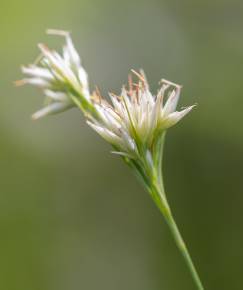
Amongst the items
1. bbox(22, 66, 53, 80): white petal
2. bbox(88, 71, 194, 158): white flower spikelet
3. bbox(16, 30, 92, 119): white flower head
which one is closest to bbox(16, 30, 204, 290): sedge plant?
bbox(88, 71, 194, 158): white flower spikelet

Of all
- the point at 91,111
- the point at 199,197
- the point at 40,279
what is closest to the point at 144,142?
the point at 91,111

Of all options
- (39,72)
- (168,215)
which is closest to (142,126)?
(168,215)

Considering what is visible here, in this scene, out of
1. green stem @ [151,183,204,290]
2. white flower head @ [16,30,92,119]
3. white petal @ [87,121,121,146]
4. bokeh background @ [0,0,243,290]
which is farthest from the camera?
bokeh background @ [0,0,243,290]

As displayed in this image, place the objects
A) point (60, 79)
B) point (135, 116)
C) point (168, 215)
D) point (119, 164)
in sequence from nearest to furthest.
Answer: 1. point (168, 215)
2. point (135, 116)
3. point (60, 79)
4. point (119, 164)

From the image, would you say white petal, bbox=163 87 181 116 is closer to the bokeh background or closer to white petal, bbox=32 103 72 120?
white petal, bbox=32 103 72 120

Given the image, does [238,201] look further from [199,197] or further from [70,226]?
[70,226]

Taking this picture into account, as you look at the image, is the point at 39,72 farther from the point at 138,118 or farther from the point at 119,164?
the point at 119,164
